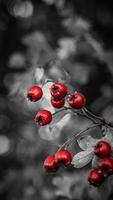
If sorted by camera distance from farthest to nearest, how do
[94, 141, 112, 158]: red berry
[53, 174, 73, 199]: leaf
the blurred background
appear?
the blurred background → [53, 174, 73, 199]: leaf → [94, 141, 112, 158]: red berry

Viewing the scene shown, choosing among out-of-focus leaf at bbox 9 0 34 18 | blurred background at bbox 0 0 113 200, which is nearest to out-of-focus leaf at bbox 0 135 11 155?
blurred background at bbox 0 0 113 200

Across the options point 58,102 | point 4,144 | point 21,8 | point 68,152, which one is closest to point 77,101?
point 58,102

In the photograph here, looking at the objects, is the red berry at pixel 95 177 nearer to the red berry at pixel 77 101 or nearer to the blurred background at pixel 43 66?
the red berry at pixel 77 101

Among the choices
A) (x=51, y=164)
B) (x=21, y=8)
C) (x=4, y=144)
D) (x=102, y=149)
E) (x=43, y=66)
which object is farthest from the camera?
(x=21, y=8)

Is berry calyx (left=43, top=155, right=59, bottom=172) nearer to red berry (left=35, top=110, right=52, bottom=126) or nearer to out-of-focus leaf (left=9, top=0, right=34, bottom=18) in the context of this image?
red berry (left=35, top=110, right=52, bottom=126)

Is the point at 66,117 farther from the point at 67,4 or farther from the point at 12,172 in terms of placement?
the point at 67,4

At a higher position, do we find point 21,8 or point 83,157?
point 83,157

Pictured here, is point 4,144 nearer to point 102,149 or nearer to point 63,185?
point 63,185
